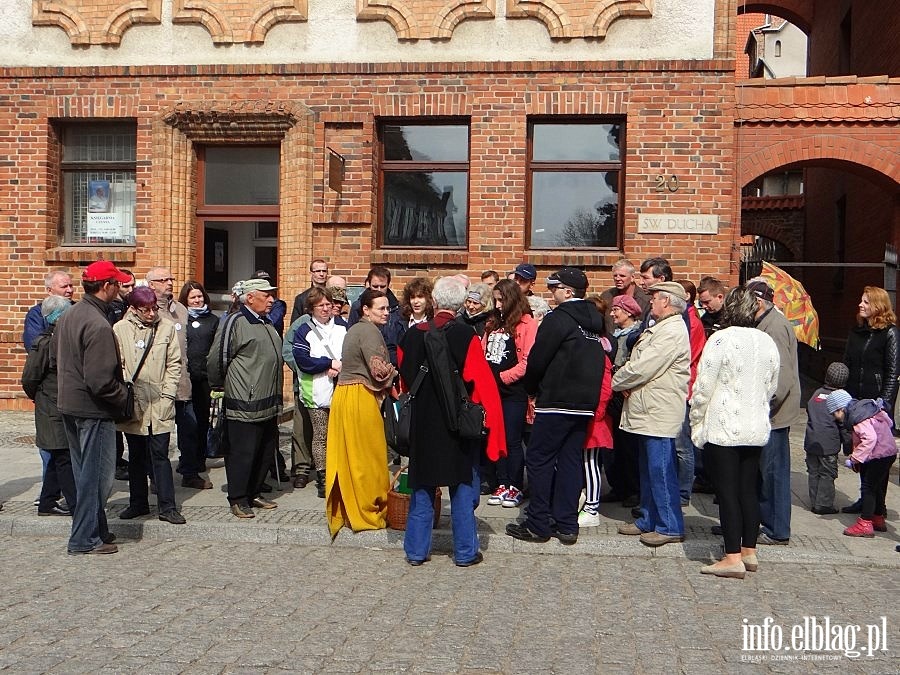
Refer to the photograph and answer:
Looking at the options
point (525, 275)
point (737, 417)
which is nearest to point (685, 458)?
point (737, 417)

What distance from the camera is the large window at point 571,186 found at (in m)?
12.0

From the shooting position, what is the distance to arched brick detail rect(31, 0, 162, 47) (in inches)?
484

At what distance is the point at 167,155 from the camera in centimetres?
1230

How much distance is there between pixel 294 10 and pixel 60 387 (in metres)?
7.44

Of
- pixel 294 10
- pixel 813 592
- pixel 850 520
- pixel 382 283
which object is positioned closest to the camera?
pixel 813 592

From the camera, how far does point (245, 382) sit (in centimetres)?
720

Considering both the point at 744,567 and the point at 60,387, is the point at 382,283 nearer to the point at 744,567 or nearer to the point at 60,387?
the point at 60,387

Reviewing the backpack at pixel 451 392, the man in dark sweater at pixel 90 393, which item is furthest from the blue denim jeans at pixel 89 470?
the backpack at pixel 451 392

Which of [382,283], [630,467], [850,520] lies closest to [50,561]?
[382,283]

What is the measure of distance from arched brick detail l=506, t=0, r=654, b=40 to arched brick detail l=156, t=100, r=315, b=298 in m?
3.12

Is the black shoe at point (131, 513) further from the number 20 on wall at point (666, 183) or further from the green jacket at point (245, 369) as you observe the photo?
the number 20 on wall at point (666, 183)

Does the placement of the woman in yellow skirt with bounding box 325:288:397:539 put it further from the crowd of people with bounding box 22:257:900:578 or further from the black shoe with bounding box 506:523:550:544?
the black shoe with bounding box 506:523:550:544

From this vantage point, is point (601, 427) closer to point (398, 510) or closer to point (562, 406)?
point (562, 406)

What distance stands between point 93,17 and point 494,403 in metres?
9.40
